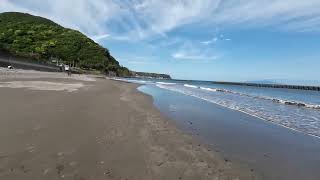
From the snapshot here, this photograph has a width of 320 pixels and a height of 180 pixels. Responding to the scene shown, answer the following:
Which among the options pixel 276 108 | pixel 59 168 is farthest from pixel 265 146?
pixel 276 108

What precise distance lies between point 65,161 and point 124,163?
103 cm

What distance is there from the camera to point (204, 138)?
9539 millimetres

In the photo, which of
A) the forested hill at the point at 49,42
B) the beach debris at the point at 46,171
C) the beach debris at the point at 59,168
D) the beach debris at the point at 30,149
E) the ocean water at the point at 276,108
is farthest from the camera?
the forested hill at the point at 49,42

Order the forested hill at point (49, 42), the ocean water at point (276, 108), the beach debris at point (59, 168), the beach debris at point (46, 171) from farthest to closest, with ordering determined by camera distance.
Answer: the forested hill at point (49, 42) → the ocean water at point (276, 108) → the beach debris at point (59, 168) → the beach debris at point (46, 171)

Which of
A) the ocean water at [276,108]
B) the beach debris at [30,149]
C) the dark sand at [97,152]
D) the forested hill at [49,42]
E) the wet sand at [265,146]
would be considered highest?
the forested hill at [49,42]

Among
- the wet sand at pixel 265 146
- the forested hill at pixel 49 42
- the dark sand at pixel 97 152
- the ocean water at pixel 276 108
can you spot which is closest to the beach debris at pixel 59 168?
the dark sand at pixel 97 152

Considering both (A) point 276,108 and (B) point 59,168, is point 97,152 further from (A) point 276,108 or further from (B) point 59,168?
(A) point 276,108

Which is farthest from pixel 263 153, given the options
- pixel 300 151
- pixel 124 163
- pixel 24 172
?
pixel 24 172

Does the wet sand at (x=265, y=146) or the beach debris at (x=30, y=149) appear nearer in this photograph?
the beach debris at (x=30, y=149)

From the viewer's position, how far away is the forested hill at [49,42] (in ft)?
391

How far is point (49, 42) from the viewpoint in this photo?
129 m

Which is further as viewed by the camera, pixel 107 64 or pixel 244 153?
pixel 107 64

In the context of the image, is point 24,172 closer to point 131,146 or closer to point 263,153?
point 131,146

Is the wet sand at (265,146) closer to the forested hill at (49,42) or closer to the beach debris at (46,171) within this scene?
the beach debris at (46,171)
